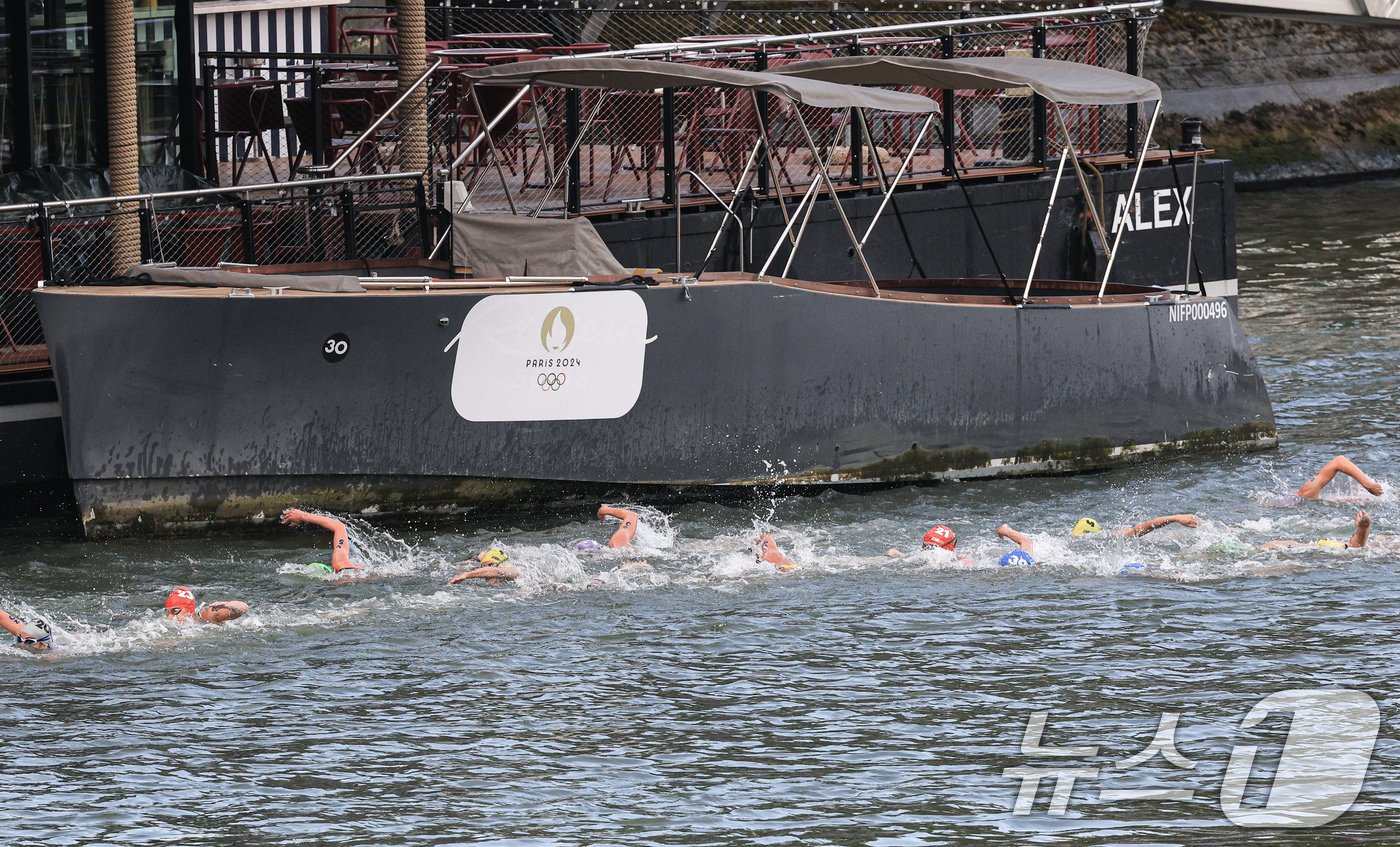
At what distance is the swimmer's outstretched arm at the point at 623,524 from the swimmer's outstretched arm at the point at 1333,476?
17.2ft

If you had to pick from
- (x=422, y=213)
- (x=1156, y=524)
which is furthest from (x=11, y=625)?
(x=1156, y=524)

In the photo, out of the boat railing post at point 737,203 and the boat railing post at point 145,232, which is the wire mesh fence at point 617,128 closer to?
the boat railing post at point 737,203

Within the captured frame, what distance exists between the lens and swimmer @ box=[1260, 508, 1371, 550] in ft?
47.9

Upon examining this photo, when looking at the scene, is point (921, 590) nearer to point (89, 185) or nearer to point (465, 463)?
point (465, 463)

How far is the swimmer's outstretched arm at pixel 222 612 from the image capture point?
12891mm

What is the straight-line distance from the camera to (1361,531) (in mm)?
14688

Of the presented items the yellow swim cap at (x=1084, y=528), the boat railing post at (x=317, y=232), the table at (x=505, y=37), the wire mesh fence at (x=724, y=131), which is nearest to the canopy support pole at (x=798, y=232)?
the wire mesh fence at (x=724, y=131)

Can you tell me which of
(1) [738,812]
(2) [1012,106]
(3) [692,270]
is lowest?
(1) [738,812]

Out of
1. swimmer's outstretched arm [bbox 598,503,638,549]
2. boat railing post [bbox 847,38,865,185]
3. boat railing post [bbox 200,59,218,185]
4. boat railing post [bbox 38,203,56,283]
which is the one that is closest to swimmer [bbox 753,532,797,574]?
swimmer's outstretched arm [bbox 598,503,638,549]

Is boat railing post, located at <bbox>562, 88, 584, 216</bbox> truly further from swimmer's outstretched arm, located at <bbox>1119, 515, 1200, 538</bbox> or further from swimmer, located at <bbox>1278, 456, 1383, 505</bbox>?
swimmer, located at <bbox>1278, 456, 1383, 505</bbox>

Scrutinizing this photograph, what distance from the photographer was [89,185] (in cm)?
1827

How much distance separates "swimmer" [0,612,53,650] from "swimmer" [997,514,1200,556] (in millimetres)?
6499

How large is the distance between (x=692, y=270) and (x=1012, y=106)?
4.97 metres

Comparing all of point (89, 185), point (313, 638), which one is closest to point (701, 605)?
point (313, 638)
